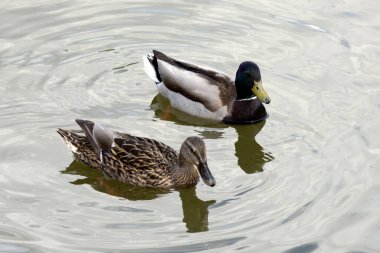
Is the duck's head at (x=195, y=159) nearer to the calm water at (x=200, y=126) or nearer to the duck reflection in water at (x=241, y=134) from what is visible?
the calm water at (x=200, y=126)

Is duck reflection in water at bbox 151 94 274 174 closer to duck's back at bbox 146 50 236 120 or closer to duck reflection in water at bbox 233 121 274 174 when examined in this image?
A: duck reflection in water at bbox 233 121 274 174

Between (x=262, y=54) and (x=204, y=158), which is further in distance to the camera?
(x=262, y=54)

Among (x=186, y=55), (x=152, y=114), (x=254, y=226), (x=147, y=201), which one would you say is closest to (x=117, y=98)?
(x=152, y=114)

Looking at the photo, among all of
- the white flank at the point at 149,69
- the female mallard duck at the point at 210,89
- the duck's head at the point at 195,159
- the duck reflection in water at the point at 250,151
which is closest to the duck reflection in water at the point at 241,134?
the duck reflection in water at the point at 250,151

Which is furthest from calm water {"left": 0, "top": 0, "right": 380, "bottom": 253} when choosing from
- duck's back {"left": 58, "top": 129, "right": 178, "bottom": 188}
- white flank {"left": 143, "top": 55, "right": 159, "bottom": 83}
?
white flank {"left": 143, "top": 55, "right": 159, "bottom": 83}

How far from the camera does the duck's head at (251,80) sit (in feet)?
40.5

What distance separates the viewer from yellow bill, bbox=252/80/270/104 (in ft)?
40.2

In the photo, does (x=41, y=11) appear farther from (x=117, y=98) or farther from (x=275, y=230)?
(x=275, y=230)

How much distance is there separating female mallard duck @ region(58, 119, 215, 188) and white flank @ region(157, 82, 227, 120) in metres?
1.97

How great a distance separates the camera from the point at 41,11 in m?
14.6

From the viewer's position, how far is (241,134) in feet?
39.7

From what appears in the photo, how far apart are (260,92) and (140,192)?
275 centimetres

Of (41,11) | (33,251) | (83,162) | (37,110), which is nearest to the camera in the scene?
(33,251)

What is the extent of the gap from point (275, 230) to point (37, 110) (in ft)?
12.4
